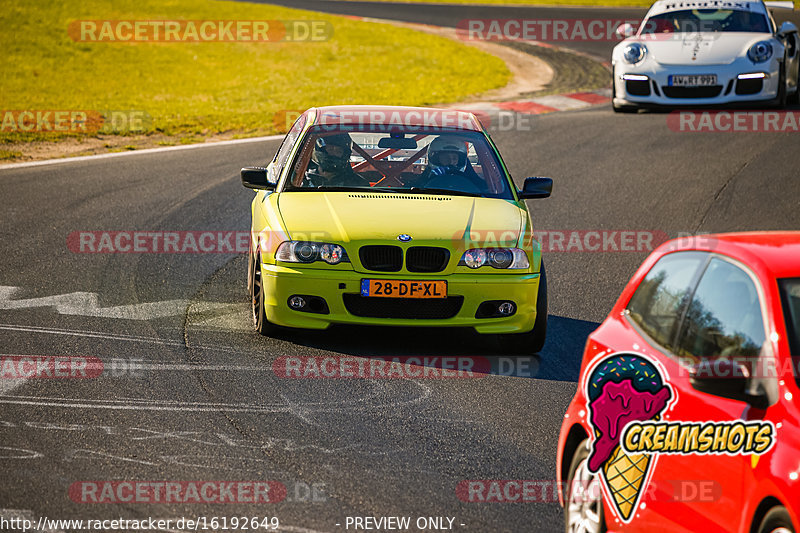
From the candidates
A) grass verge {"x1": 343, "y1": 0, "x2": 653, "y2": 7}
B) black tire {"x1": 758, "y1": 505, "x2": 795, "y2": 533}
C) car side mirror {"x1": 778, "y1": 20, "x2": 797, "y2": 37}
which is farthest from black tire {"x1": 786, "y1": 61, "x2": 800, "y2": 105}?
grass verge {"x1": 343, "y1": 0, "x2": 653, "y2": 7}

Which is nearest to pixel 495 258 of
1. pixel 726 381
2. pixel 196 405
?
pixel 196 405

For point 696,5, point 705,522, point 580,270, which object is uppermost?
point 696,5

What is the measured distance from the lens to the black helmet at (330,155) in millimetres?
9422

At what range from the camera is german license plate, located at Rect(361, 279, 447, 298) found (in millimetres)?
8117

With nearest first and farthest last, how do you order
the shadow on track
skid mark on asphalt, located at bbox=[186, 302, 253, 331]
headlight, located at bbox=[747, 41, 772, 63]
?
the shadow on track
skid mark on asphalt, located at bbox=[186, 302, 253, 331]
headlight, located at bbox=[747, 41, 772, 63]

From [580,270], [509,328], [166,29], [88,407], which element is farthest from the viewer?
[166,29]

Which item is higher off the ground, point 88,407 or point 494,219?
point 494,219

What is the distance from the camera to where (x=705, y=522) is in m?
4.00

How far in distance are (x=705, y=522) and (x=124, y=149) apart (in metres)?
15.3

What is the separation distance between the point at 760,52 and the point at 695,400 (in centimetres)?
1402

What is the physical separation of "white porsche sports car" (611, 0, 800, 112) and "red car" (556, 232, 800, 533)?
41.3 ft

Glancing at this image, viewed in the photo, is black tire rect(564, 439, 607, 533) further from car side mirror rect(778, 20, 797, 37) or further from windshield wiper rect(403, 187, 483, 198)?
car side mirror rect(778, 20, 797, 37)

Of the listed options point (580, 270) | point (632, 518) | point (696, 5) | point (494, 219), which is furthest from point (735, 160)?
point (632, 518)

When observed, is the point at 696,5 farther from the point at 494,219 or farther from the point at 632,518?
the point at 632,518
